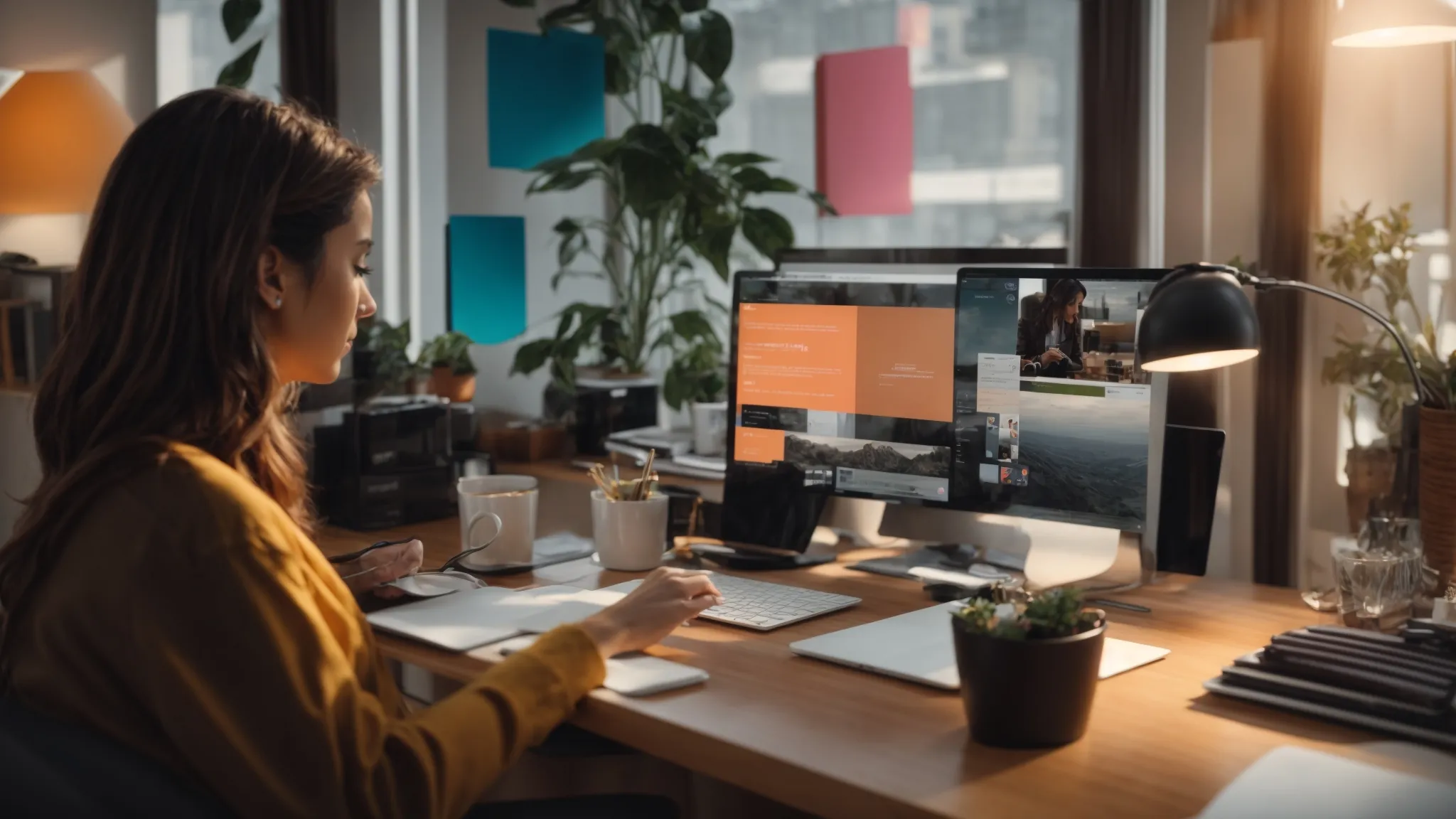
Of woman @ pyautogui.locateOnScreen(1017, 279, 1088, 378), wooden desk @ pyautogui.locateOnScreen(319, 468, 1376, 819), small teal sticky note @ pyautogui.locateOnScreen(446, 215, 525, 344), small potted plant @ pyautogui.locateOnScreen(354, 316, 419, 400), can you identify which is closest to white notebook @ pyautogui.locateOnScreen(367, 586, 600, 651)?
wooden desk @ pyautogui.locateOnScreen(319, 468, 1376, 819)

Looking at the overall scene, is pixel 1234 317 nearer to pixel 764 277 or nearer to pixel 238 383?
pixel 764 277

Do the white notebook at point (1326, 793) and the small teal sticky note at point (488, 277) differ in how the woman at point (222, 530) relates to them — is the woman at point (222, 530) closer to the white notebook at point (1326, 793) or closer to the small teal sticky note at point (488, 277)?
the white notebook at point (1326, 793)

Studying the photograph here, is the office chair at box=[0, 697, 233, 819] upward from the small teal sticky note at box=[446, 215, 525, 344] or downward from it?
downward

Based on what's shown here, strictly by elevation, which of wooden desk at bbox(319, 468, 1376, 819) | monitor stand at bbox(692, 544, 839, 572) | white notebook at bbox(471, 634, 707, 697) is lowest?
wooden desk at bbox(319, 468, 1376, 819)

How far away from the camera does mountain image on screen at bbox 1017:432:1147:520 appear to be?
5.26 ft

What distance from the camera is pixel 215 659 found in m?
0.97

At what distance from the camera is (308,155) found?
3.87ft

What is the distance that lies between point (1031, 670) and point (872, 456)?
754mm

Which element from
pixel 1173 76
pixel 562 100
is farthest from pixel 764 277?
pixel 562 100

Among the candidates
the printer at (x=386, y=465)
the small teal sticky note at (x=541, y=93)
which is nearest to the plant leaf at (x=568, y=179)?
the small teal sticky note at (x=541, y=93)

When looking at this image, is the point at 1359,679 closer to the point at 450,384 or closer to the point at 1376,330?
the point at 1376,330

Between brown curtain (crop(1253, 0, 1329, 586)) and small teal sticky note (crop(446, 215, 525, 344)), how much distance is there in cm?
172

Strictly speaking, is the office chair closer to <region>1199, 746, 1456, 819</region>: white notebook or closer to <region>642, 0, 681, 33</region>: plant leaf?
<region>1199, 746, 1456, 819</region>: white notebook

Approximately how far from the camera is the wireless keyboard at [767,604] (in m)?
1.51
